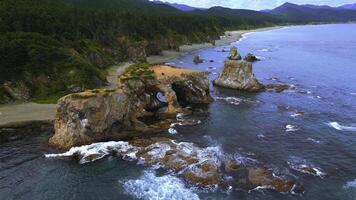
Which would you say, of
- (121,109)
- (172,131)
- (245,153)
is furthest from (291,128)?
(121,109)

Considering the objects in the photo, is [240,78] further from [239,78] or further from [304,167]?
[304,167]

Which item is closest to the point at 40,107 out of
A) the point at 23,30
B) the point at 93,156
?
the point at 93,156

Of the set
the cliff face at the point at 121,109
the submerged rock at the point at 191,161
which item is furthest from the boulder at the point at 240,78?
the submerged rock at the point at 191,161

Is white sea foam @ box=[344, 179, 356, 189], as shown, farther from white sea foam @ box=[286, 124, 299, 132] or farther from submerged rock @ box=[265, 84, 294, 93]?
submerged rock @ box=[265, 84, 294, 93]

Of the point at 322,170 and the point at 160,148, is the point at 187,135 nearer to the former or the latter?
the point at 160,148

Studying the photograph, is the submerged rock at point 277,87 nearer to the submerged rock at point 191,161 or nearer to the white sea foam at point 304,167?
the white sea foam at point 304,167
